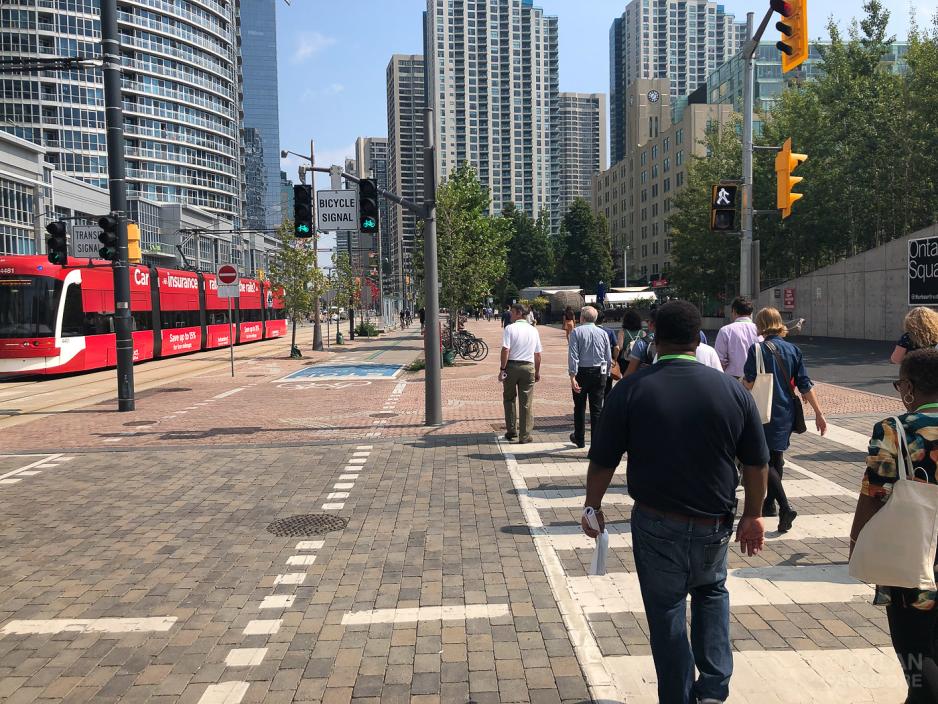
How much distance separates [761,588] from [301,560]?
338 cm

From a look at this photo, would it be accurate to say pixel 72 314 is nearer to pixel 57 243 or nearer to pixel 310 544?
pixel 57 243

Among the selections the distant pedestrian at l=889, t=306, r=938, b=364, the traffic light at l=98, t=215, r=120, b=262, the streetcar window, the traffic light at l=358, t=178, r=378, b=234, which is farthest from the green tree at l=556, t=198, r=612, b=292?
the distant pedestrian at l=889, t=306, r=938, b=364

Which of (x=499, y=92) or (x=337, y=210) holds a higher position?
(x=499, y=92)

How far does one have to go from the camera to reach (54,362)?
20969 mm

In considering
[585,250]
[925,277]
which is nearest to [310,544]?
[925,277]

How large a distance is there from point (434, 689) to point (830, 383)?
15437 mm

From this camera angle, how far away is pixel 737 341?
24.6ft

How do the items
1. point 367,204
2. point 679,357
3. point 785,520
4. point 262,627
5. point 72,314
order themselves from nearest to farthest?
point 679,357, point 262,627, point 785,520, point 367,204, point 72,314

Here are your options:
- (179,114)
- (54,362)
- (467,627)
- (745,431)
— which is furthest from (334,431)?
(179,114)

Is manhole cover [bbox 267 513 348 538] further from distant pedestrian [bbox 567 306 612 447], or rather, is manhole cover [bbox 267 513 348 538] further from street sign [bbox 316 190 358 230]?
street sign [bbox 316 190 358 230]

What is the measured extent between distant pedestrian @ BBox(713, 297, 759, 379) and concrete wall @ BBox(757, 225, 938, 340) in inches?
823

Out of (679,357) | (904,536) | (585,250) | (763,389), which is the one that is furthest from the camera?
(585,250)

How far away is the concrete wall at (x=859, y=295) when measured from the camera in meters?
28.2

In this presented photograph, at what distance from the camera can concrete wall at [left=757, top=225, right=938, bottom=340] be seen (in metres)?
28.2
